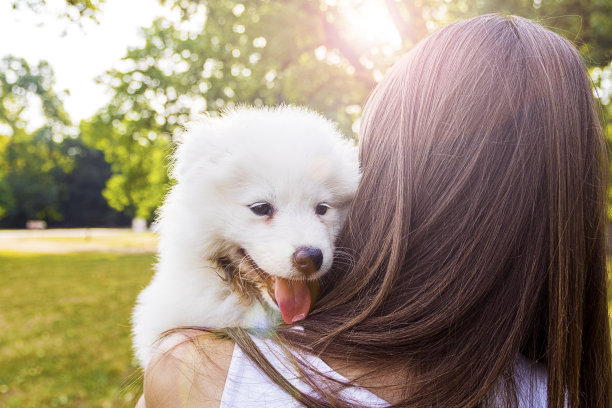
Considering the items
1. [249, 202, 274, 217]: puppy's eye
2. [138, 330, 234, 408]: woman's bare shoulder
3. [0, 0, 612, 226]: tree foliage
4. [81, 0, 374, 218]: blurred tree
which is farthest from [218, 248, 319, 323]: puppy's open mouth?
[81, 0, 374, 218]: blurred tree

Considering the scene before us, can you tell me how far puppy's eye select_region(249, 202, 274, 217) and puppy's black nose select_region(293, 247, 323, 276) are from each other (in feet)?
0.97

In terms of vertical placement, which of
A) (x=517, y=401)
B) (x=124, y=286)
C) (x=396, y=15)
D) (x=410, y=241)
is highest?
(x=396, y=15)

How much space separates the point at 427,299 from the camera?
1.35 meters

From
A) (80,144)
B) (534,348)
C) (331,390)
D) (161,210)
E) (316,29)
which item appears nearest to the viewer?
(331,390)

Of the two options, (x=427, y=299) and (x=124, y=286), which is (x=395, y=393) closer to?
(x=427, y=299)

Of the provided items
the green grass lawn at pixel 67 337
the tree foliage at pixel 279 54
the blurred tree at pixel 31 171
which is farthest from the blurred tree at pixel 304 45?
the blurred tree at pixel 31 171

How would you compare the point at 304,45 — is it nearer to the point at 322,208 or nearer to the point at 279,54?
the point at 279,54

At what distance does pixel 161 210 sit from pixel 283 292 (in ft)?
2.47

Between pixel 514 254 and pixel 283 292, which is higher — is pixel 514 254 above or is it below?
above

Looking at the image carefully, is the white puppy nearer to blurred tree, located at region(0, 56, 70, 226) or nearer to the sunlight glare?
the sunlight glare

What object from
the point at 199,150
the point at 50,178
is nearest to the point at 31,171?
the point at 50,178

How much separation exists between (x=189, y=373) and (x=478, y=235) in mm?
841

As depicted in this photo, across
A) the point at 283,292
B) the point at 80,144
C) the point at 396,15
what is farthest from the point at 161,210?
the point at 80,144

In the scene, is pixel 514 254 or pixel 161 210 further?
pixel 161 210
